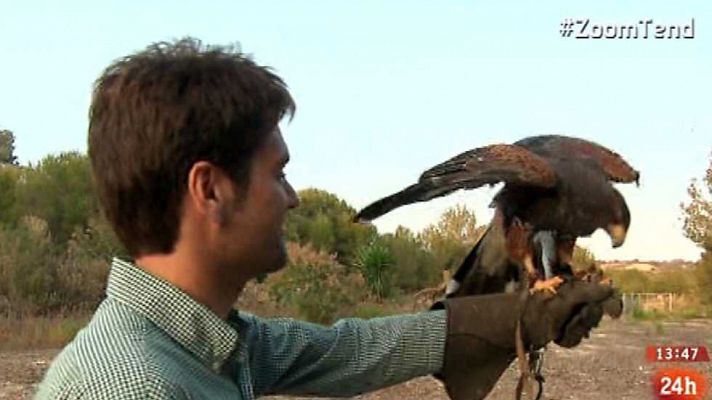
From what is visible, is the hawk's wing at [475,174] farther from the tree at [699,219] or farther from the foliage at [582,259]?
the tree at [699,219]

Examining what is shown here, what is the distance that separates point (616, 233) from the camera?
391cm

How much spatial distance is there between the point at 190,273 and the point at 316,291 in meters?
18.2

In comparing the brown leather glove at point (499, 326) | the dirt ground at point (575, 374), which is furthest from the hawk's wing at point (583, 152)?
the dirt ground at point (575, 374)

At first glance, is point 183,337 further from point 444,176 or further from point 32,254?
point 32,254

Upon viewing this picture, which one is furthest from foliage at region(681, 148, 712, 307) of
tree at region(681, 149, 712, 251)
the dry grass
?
the dry grass

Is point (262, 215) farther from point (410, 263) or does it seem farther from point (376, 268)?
point (410, 263)

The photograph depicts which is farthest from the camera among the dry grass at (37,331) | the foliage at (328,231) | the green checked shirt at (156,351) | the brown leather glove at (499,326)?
the foliage at (328,231)

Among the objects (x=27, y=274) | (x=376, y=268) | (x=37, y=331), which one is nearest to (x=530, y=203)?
(x=37, y=331)

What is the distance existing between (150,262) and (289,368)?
938 millimetres

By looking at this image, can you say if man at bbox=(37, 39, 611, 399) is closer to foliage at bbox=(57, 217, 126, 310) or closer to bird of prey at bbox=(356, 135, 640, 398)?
bird of prey at bbox=(356, 135, 640, 398)

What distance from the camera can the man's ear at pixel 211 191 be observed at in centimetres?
184

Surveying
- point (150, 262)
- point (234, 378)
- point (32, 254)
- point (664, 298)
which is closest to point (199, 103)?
point (150, 262)

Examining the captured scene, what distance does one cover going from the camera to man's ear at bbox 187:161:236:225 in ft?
6.03

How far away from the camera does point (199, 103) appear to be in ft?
6.00
